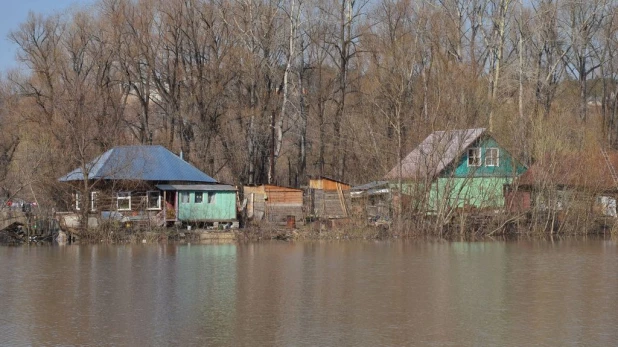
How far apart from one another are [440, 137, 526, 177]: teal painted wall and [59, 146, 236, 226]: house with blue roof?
11309 mm

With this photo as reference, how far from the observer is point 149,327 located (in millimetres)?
15695

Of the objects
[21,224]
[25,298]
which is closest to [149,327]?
[25,298]

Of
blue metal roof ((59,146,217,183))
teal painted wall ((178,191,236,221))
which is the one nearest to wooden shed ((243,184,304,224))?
teal painted wall ((178,191,236,221))

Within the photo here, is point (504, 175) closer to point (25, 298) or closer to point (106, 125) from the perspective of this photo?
point (106, 125)

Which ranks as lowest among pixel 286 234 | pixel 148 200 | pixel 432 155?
pixel 286 234

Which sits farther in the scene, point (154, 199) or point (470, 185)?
point (154, 199)

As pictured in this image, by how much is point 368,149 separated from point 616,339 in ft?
102

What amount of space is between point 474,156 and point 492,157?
1264mm

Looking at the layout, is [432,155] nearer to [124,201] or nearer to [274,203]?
[274,203]

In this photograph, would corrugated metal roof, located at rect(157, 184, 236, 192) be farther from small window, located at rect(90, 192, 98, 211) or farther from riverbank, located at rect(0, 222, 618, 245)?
small window, located at rect(90, 192, 98, 211)

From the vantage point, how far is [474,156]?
139 feet

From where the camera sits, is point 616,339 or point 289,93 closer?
point 616,339

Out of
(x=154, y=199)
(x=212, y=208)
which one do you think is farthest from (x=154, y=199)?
Answer: (x=212, y=208)

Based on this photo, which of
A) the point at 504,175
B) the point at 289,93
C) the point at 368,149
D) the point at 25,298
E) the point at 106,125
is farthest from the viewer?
the point at 289,93
